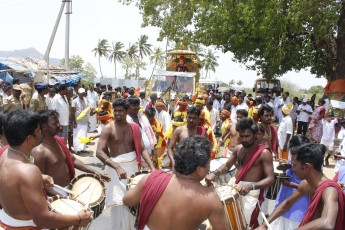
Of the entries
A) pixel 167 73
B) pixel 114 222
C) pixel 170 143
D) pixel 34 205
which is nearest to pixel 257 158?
pixel 170 143

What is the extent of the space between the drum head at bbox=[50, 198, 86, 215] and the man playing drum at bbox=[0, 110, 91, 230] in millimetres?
194

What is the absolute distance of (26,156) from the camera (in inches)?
91.4

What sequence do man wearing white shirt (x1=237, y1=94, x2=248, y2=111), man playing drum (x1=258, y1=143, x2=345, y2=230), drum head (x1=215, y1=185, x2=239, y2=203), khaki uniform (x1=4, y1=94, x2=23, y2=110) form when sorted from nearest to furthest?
man playing drum (x1=258, y1=143, x2=345, y2=230) < drum head (x1=215, y1=185, x2=239, y2=203) < khaki uniform (x1=4, y1=94, x2=23, y2=110) < man wearing white shirt (x1=237, y1=94, x2=248, y2=111)

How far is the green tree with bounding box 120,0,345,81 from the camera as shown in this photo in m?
12.5

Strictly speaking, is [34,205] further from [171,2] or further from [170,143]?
[171,2]

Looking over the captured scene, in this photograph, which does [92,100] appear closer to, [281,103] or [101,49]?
[281,103]

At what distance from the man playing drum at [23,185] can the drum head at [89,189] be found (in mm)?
698

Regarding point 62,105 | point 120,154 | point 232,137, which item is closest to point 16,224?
point 120,154

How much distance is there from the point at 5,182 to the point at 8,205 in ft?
0.59

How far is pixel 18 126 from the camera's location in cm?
229

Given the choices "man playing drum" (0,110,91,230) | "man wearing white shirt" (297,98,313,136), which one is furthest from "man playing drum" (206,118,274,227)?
"man wearing white shirt" (297,98,313,136)

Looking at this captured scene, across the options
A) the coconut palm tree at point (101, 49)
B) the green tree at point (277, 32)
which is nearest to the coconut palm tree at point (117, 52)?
the coconut palm tree at point (101, 49)

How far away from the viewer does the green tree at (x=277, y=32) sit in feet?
41.0

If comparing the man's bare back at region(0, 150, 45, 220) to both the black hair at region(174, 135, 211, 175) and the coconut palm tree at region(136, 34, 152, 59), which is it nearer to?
the black hair at region(174, 135, 211, 175)
